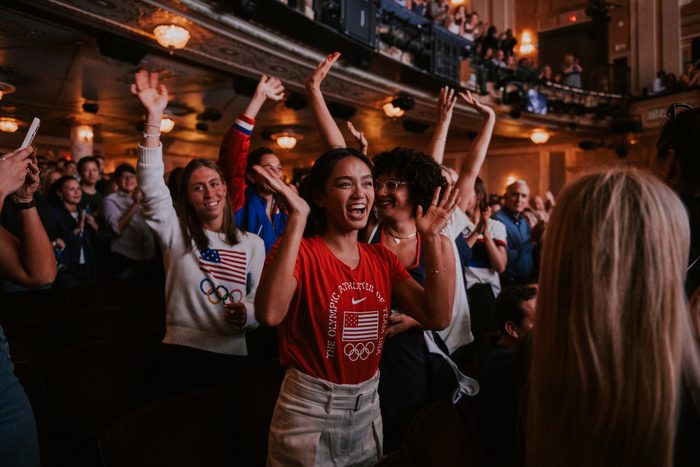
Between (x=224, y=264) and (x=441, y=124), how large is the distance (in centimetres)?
107

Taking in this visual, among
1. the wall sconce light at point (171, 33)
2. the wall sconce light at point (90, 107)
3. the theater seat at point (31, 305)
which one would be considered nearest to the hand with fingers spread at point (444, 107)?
the theater seat at point (31, 305)

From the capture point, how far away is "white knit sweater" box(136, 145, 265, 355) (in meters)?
1.43

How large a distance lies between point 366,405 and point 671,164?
0.97 meters

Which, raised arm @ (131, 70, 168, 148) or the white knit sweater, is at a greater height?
raised arm @ (131, 70, 168, 148)

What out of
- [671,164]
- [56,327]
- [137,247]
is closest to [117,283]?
[137,247]

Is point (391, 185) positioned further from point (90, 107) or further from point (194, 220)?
point (90, 107)

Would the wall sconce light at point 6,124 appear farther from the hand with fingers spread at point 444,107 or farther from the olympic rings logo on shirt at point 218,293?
the hand with fingers spread at point 444,107

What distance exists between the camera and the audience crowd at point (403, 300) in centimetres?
57

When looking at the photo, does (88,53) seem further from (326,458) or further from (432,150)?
(326,458)

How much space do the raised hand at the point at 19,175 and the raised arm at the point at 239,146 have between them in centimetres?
71

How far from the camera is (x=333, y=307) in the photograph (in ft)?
3.34

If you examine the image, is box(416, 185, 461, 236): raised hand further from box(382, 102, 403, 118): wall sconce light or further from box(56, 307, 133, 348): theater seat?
box(382, 102, 403, 118): wall sconce light

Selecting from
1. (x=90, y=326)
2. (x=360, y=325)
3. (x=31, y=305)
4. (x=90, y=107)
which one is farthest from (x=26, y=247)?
(x=90, y=107)

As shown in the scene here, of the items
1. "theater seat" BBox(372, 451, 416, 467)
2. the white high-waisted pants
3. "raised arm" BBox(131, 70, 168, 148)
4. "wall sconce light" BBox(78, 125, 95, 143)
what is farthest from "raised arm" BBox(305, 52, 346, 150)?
"wall sconce light" BBox(78, 125, 95, 143)
